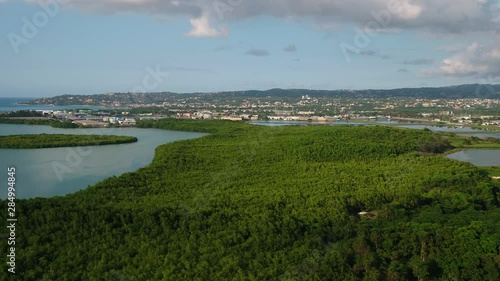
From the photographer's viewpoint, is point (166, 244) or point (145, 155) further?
point (145, 155)

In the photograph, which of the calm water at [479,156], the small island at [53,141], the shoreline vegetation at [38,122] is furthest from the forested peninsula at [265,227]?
the shoreline vegetation at [38,122]

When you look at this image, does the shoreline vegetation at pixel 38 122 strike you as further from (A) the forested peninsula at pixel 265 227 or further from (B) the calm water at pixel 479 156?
(B) the calm water at pixel 479 156

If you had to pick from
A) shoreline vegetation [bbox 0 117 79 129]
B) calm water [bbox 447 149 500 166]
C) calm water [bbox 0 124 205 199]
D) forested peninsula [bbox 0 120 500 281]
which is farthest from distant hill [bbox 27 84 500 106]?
forested peninsula [bbox 0 120 500 281]

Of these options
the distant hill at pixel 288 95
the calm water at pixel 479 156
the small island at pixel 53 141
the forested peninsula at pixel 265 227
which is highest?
the distant hill at pixel 288 95

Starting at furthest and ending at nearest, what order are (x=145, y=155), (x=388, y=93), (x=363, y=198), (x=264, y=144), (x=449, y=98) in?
(x=388, y=93), (x=449, y=98), (x=264, y=144), (x=145, y=155), (x=363, y=198)

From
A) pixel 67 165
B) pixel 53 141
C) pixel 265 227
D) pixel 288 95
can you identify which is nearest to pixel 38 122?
pixel 53 141

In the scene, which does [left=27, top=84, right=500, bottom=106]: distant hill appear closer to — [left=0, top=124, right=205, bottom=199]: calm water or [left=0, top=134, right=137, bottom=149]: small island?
[left=0, top=134, right=137, bottom=149]: small island

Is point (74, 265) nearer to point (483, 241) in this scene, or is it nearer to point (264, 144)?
point (483, 241)

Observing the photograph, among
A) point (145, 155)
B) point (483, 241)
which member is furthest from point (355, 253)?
point (145, 155)
